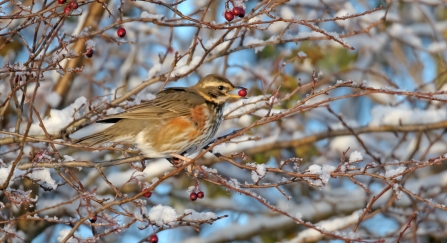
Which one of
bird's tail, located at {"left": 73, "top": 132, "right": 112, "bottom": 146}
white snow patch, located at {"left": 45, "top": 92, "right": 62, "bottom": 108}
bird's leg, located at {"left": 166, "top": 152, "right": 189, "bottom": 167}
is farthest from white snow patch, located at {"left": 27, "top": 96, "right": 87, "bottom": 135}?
white snow patch, located at {"left": 45, "top": 92, "right": 62, "bottom": 108}

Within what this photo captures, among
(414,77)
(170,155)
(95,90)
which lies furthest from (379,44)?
(170,155)

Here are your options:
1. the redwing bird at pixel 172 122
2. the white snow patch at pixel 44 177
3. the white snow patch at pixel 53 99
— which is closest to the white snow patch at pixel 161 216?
the white snow patch at pixel 44 177

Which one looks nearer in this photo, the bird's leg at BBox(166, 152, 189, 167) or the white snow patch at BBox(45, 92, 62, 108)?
the bird's leg at BBox(166, 152, 189, 167)

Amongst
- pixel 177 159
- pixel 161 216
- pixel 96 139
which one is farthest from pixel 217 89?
pixel 161 216

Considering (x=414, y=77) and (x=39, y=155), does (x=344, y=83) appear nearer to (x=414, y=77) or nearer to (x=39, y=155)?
(x=39, y=155)

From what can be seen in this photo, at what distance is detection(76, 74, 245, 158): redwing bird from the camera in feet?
17.8

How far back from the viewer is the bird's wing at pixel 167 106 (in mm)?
5422

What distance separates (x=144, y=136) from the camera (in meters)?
5.55

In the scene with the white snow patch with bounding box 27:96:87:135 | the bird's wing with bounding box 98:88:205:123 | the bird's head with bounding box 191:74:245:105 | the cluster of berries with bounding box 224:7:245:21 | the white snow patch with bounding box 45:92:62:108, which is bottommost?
the cluster of berries with bounding box 224:7:245:21

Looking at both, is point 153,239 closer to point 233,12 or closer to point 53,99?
point 233,12

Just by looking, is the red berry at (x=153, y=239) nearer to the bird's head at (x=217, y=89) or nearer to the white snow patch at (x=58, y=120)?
the white snow patch at (x=58, y=120)

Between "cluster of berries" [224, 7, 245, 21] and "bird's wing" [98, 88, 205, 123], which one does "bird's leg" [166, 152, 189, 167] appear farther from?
"cluster of berries" [224, 7, 245, 21]

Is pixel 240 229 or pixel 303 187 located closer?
pixel 240 229

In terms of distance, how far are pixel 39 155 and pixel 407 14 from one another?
1052 centimetres
